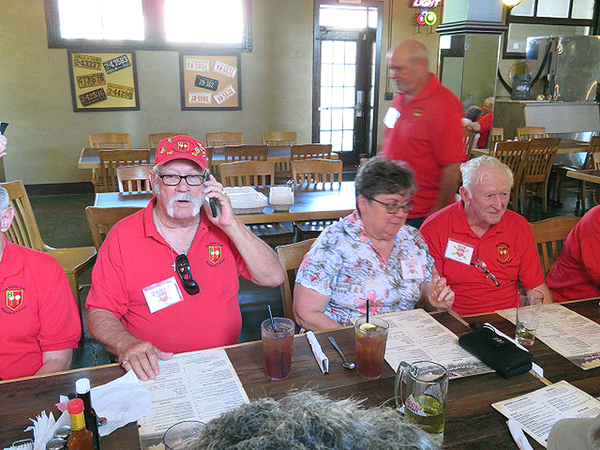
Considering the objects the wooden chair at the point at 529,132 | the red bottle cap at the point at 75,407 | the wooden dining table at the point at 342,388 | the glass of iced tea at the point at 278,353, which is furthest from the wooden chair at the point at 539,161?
the red bottle cap at the point at 75,407

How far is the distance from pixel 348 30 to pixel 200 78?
2.56 m

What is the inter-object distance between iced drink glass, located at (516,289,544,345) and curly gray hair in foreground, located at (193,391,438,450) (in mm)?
1182

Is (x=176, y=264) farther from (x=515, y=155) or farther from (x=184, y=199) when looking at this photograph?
(x=515, y=155)

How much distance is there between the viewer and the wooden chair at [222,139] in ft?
20.5

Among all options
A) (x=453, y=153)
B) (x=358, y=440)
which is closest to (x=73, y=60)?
(x=453, y=153)

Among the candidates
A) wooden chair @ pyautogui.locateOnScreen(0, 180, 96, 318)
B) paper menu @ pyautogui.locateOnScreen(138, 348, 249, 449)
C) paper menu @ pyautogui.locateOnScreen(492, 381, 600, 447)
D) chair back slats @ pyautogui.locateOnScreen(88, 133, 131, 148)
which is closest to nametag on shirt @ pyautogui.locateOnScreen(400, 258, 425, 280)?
paper menu @ pyautogui.locateOnScreen(492, 381, 600, 447)

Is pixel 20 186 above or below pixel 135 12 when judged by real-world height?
below

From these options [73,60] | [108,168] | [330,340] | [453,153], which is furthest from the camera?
[73,60]

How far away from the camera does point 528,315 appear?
1.66 metres

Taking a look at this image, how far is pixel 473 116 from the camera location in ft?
20.9

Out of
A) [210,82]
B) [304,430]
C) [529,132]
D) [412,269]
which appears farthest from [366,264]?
[210,82]

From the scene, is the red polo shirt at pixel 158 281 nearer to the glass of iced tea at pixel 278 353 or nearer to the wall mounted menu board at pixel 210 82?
the glass of iced tea at pixel 278 353

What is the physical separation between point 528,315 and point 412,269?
476mm

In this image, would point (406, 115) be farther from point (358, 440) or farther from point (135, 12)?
point (135, 12)
